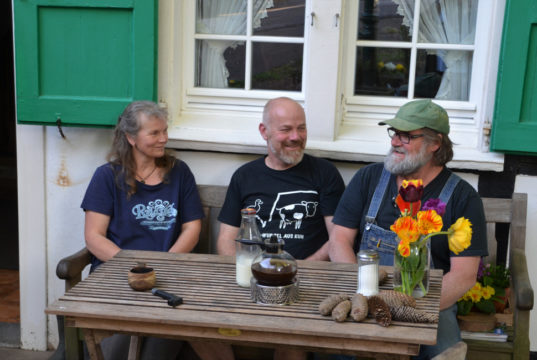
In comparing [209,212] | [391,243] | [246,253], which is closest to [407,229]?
[246,253]

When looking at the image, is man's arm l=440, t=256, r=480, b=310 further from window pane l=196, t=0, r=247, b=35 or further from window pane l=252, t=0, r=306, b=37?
window pane l=196, t=0, r=247, b=35

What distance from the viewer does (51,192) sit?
12.5ft

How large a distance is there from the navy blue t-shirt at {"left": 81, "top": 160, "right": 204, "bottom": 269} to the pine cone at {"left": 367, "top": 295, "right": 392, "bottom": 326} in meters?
1.48

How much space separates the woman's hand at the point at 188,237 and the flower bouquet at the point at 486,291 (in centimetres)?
133

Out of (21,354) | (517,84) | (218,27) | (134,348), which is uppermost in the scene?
(218,27)

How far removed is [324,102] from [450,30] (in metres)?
0.79

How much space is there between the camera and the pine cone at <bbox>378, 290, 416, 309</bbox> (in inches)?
82.4

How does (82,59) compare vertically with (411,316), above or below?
above

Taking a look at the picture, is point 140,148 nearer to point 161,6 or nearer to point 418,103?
point 161,6

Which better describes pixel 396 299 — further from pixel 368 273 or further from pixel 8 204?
pixel 8 204

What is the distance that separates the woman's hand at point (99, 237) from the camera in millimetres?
3207

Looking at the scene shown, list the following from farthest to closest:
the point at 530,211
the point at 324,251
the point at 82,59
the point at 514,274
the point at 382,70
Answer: the point at 382,70 → the point at 82,59 → the point at 530,211 → the point at 324,251 → the point at 514,274

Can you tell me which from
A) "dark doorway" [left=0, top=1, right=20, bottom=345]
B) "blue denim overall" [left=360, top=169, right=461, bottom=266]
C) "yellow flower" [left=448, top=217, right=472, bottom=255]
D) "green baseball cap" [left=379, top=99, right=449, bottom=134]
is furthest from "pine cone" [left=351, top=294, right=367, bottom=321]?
"dark doorway" [left=0, top=1, right=20, bottom=345]

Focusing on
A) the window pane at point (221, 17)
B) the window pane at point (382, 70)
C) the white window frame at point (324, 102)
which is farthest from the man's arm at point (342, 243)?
the window pane at point (221, 17)
